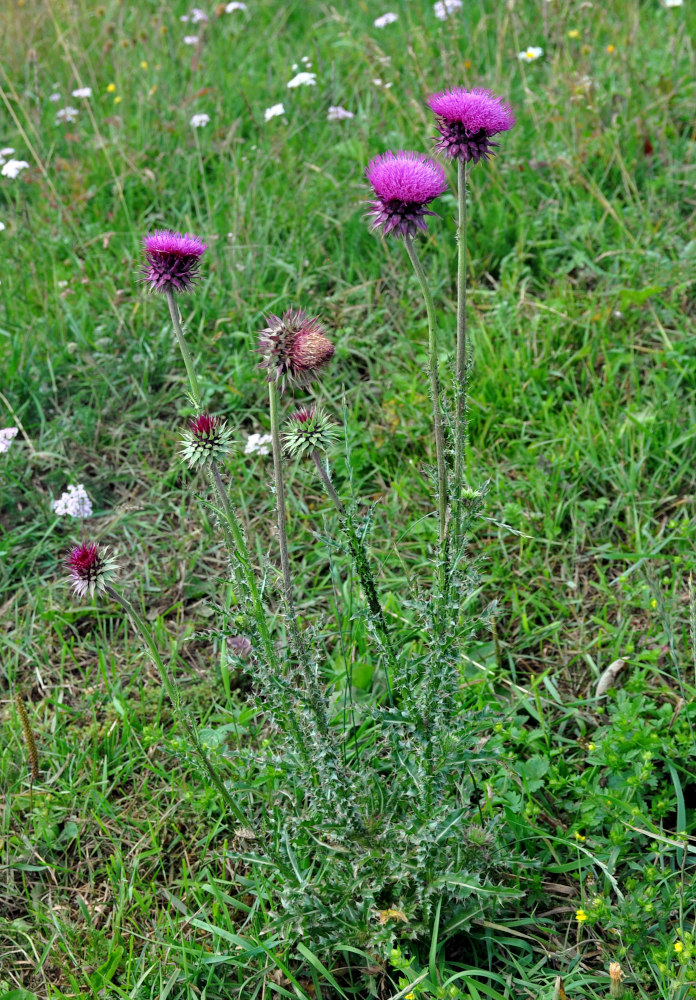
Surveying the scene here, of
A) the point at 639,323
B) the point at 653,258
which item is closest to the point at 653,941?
the point at 639,323

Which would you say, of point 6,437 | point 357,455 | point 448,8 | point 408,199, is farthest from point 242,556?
point 448,8

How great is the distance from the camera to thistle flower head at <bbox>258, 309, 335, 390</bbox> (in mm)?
1629

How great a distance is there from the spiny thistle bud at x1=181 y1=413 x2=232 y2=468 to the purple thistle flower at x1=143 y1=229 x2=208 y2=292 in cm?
28

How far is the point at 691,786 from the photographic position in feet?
7.21

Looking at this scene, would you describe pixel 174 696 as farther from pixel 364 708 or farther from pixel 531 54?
pixel 531 54

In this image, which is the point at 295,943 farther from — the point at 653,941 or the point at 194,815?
the point at 653,941

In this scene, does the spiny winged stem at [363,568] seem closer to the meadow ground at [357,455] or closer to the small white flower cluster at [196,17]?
the meadow ground at [357,455]

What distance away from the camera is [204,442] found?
1696 millimetres

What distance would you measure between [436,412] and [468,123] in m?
0.55

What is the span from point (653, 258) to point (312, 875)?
263 cm

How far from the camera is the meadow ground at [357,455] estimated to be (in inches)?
81.0

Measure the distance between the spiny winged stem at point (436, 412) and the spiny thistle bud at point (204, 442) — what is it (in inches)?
16.5

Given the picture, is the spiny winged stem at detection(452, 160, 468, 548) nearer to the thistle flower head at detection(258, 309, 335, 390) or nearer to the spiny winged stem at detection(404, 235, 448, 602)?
the spiny winged stem at detection(404, 235, 448, 602)

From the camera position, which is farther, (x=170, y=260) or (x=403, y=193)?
(x=170, y=260)
